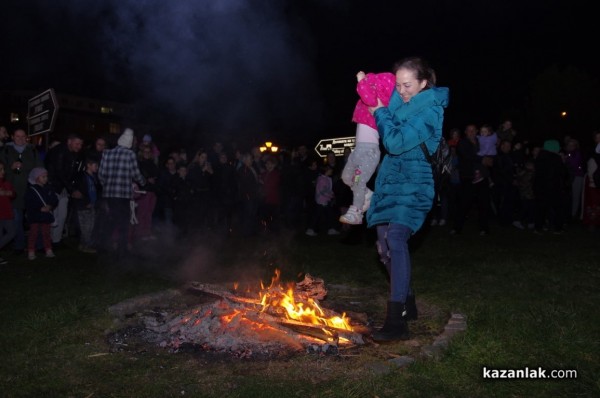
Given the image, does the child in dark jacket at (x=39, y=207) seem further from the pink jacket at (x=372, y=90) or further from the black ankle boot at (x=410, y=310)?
the black ankle boot at (x=410, y=310)

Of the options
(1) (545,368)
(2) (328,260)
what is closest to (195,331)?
(1) (545,368)

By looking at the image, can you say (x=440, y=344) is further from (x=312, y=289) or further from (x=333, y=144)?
(x=333, y=144)

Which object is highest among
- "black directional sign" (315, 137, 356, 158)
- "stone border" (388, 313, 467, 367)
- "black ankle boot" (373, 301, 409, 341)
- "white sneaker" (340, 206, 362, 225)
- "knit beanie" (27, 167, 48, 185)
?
"black directional sign" (315, 137, 356, 158)

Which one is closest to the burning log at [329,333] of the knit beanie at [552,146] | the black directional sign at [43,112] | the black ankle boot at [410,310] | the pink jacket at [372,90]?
the black ankle boot at [410,310]

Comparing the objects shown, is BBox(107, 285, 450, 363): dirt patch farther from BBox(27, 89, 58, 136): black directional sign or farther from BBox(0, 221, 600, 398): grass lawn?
BBox(27, 89, 58, 136): black directional sign

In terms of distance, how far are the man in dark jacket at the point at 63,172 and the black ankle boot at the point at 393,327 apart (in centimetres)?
744

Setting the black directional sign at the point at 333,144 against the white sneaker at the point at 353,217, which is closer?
the white sneaker at the point at 353,217

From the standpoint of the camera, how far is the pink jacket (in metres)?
4.09

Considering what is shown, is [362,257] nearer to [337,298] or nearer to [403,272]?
[337,298]

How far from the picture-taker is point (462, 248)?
9.48m

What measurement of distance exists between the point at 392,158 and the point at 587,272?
4.43m

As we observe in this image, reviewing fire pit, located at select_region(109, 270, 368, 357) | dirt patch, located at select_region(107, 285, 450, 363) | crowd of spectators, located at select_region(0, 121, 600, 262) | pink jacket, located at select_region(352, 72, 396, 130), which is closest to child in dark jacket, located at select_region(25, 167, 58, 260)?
crowd of spectators, located at select_region(0, 121, 600, 262)

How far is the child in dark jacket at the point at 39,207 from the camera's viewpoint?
8.76 metres

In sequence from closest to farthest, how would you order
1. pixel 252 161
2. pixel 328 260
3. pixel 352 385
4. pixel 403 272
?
pixel 352 385
pixel 403 272
pixel 328 260
pixel 252 161
